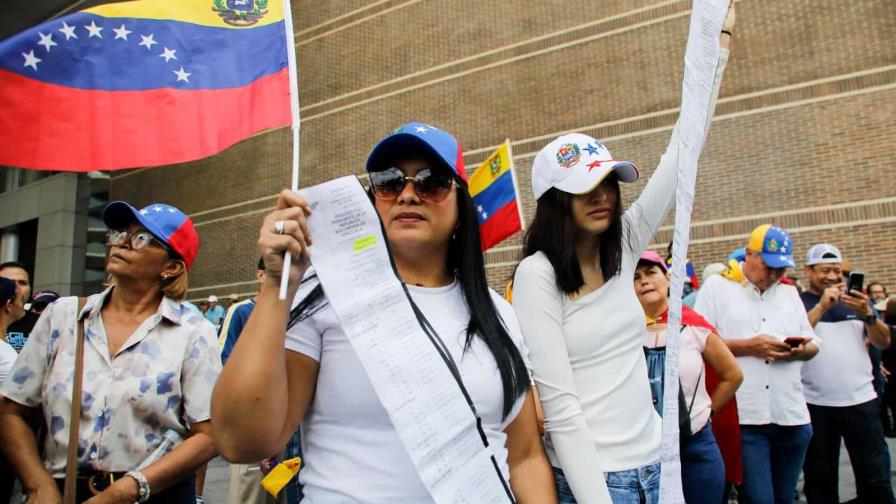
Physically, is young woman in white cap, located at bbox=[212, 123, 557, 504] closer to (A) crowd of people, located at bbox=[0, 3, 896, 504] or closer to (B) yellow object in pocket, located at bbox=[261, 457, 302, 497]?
(A) crowd of people, located at bbox=[0, 3, 896, 504]

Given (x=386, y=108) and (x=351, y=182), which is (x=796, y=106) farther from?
(x=351, y=182)

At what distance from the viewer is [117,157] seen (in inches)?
67.9

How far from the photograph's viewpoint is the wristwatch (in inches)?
80.3

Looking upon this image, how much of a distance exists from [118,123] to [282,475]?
1092mm

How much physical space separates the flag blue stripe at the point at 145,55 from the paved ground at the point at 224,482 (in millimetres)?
4885

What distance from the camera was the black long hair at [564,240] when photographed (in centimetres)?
201

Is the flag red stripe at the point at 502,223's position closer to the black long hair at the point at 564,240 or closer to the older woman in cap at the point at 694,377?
the older woman in cap at the point at 694,377

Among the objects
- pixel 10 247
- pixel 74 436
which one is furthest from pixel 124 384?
pixel 10 247

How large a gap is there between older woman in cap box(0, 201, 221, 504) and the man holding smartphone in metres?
4.31

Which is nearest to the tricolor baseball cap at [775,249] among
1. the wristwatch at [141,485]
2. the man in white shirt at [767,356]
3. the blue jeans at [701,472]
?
the man in white shirt at [767,356]

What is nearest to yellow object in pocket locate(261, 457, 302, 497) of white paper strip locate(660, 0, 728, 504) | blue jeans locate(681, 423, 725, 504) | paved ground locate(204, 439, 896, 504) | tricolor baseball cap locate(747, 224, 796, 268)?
white paper strip locate(660, 0, 728, 504)

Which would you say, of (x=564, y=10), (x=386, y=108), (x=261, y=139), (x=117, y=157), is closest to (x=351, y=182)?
(x=117, y=157)

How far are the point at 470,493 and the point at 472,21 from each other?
14.0 metres

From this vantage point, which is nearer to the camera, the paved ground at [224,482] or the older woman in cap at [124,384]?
the older woman in cap at [124,384]
